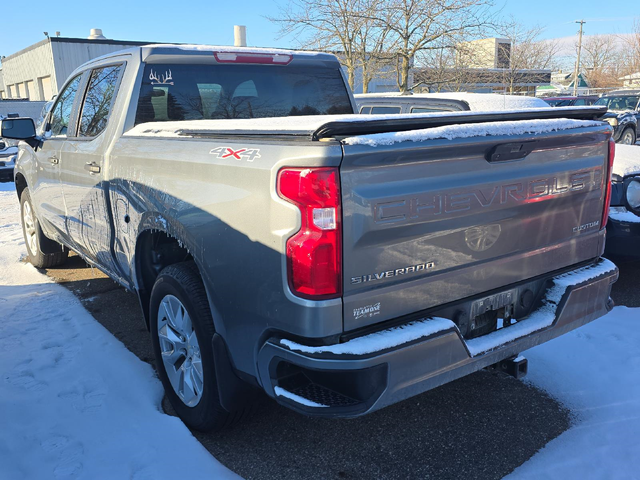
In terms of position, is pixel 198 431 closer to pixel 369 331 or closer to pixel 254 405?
pixel 254 405

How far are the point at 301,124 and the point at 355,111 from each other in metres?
2.41

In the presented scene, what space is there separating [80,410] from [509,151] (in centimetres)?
269

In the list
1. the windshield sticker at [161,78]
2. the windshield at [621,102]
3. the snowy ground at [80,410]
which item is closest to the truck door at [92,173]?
the windshield sticker at [161,78]

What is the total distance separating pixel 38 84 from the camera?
35.6 m

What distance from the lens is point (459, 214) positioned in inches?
96.2

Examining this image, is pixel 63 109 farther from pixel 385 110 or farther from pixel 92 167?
pixel 385 110

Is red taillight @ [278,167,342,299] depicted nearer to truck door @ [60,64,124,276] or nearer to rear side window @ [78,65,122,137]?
truck door @ [60,64,124,276]

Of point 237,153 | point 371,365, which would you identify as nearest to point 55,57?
point 237,153

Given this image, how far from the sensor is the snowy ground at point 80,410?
8.79 feet

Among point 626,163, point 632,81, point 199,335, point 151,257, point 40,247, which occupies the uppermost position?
point 632,81

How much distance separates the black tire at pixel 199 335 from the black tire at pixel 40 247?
348cm

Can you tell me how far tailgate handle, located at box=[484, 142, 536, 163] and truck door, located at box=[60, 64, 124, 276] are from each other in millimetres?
2533

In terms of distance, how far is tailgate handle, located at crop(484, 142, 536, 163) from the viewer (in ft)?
8.21

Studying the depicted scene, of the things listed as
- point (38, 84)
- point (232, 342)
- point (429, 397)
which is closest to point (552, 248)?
point (429, 397)
